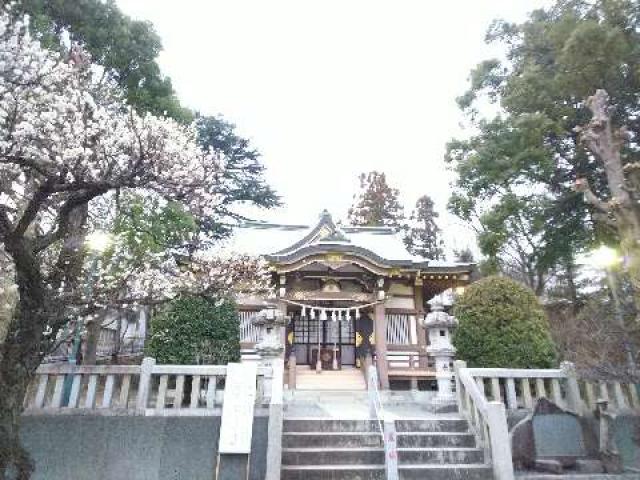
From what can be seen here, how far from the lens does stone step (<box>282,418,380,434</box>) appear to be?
704 cm

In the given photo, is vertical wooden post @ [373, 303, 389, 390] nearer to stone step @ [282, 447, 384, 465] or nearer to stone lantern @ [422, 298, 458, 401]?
stone lantern @ [422, 298, 458, 401]

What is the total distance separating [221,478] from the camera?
5797 millimetres

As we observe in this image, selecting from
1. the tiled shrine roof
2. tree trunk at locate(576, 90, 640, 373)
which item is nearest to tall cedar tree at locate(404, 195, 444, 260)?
the tiled shrine roof

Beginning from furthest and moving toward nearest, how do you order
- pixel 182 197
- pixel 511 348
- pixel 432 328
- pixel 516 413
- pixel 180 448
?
pixel 432 328
pixel 511 348
pixel 516 413
pixel 180 448
pixel 182 197

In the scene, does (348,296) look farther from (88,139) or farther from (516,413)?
(88,139)

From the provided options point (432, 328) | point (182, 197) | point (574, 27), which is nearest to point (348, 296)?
point (432, 328)

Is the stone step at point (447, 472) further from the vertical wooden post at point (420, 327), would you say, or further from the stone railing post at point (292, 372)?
the vertical wooden post at point (420, 327)

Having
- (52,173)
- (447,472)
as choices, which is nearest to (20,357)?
(52,173)

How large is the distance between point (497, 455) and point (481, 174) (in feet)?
34.6

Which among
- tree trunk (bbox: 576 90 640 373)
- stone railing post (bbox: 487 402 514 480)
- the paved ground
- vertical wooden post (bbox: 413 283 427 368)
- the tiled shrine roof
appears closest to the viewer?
stone railing post (bbox: 487 402 514 480)

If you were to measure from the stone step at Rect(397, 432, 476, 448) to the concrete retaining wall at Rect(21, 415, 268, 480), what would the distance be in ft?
7.78

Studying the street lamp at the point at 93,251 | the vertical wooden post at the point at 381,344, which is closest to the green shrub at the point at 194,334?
the street lamp at the point at 93,251

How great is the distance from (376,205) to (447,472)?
85.7 ft

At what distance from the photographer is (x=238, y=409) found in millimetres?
6238
